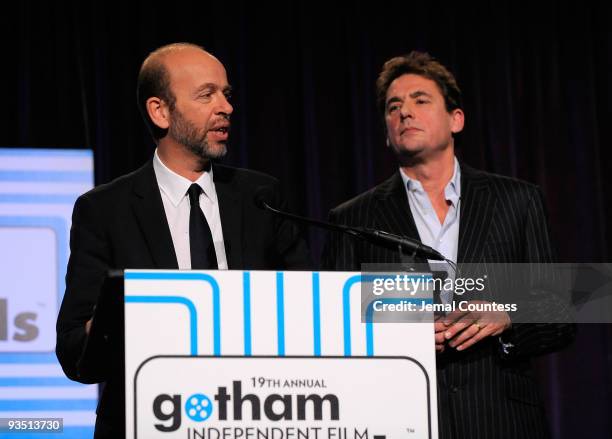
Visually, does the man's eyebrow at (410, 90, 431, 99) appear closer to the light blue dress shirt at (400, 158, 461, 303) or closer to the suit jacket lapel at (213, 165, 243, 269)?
the light blue dress shirt at (400, 158, 461, 303)

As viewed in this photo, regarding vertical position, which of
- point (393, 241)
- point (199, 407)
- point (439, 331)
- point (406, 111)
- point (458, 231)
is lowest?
point (199, 407)

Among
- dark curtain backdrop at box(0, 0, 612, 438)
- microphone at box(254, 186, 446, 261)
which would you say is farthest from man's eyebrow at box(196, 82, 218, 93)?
dark curtain backdrop at box(0, 0, 612, 438)

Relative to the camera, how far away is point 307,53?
4.44 metres

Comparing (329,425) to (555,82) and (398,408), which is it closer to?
(398,408)

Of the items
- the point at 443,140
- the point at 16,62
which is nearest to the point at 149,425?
the point at 443,140

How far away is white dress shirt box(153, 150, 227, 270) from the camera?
93.5 inches

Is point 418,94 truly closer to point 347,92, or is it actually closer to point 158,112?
point 158,112

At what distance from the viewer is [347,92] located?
14.8 feet

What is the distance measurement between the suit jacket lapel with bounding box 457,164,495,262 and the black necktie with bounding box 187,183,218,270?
772 millimetres

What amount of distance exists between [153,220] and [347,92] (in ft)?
7.49

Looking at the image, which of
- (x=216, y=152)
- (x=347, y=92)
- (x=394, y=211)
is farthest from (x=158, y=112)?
(x=347, y=92)

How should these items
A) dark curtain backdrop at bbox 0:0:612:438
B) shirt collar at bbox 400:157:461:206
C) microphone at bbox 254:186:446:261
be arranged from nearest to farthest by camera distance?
→ 1. microphone at bbox 254:186:446:261
2. shirt collar at bbox 400:157:461:206
3. dark curtain backdrop at bbox 0:0:612:438

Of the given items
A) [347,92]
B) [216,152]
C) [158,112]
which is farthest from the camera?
[347,92]

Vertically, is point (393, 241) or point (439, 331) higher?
point (393, 241)
